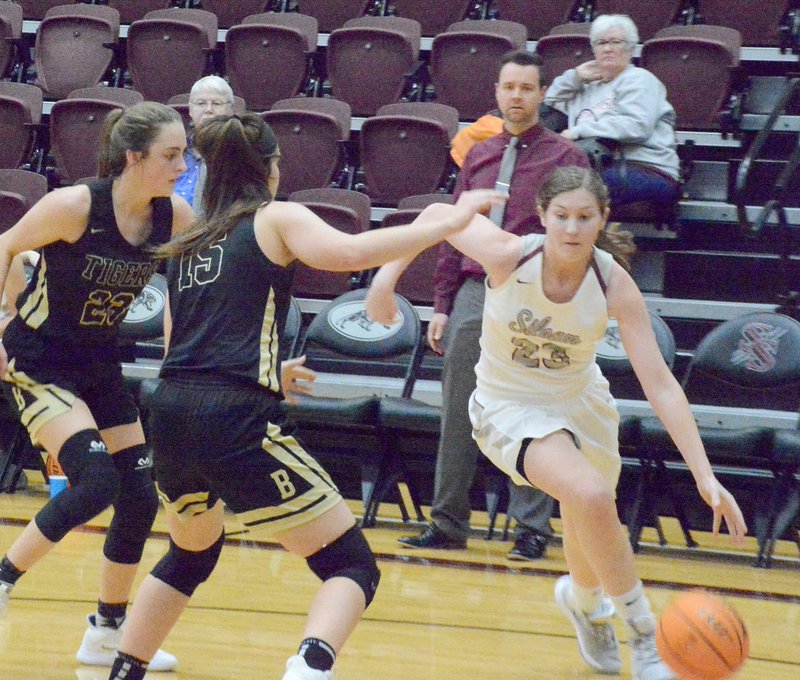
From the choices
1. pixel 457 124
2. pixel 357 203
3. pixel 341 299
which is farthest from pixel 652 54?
pixel 341 299

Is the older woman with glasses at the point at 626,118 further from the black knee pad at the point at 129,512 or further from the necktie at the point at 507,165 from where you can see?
the black knee pad at the point at 129,512

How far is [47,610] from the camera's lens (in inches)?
174

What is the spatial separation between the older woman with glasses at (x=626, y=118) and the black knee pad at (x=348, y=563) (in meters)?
4.01

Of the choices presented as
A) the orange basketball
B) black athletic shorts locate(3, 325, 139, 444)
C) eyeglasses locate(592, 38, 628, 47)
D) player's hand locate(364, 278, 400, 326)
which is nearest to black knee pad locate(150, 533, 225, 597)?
black athletic shorts locate(3, 325, 139, 444)

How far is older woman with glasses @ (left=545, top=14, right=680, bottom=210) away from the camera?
257 inches

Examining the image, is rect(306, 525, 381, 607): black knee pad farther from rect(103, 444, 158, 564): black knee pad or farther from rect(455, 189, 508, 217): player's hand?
rect(103, 444, 158, 564): black knee pad

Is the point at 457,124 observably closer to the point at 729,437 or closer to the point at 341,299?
the point at 341,299

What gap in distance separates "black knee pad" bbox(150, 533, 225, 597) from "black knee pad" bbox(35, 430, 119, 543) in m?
0.40

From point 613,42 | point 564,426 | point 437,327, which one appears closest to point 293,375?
point 564,426

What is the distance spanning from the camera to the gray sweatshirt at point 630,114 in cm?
652

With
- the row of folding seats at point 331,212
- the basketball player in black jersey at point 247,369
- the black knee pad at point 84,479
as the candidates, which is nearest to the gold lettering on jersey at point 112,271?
the black knee pad at point 84,479

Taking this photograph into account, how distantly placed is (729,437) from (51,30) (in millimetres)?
6020

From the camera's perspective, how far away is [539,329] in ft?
12.3

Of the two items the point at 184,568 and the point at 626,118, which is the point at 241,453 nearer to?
the point at 184,568
